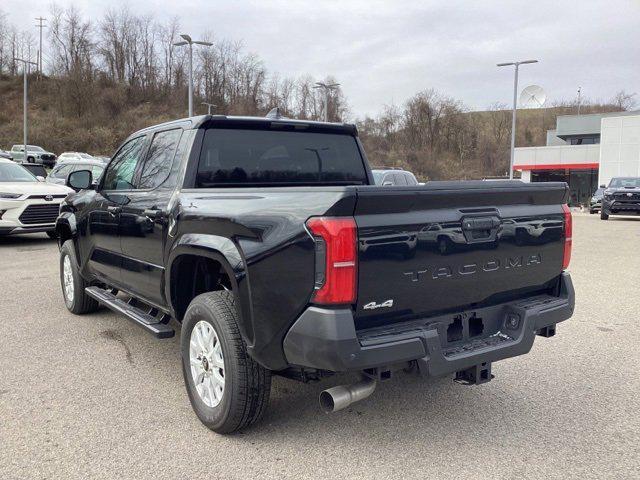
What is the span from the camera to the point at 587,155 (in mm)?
42094

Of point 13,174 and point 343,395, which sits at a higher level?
point 13,174

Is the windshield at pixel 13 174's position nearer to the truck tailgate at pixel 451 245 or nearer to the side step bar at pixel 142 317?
the side step bar at pixel 142 317

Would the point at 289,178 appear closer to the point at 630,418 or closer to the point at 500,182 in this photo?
the point at 500,182

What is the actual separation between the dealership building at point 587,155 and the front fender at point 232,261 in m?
34.5

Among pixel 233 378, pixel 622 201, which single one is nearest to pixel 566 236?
pixel 233 378

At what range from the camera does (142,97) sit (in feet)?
240

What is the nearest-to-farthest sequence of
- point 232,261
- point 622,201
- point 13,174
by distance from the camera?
1. point 232,261
2. point 13,174
3. point 622,201

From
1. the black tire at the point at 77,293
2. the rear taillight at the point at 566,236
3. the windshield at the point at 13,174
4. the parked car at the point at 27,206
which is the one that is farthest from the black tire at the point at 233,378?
the windshield at the point at 13,174

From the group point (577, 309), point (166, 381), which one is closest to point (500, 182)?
point (166, 381)

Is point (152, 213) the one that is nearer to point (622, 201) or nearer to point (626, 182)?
point (622, 201)

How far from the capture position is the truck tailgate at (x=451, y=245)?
2822 millimetres

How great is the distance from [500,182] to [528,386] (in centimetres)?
171

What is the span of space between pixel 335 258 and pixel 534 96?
4370cm

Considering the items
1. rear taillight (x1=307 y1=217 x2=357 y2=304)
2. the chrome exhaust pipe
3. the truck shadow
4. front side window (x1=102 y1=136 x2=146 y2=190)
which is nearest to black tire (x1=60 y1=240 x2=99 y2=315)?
front side window (x1=102 y1=136 x2=146 y2=190)
